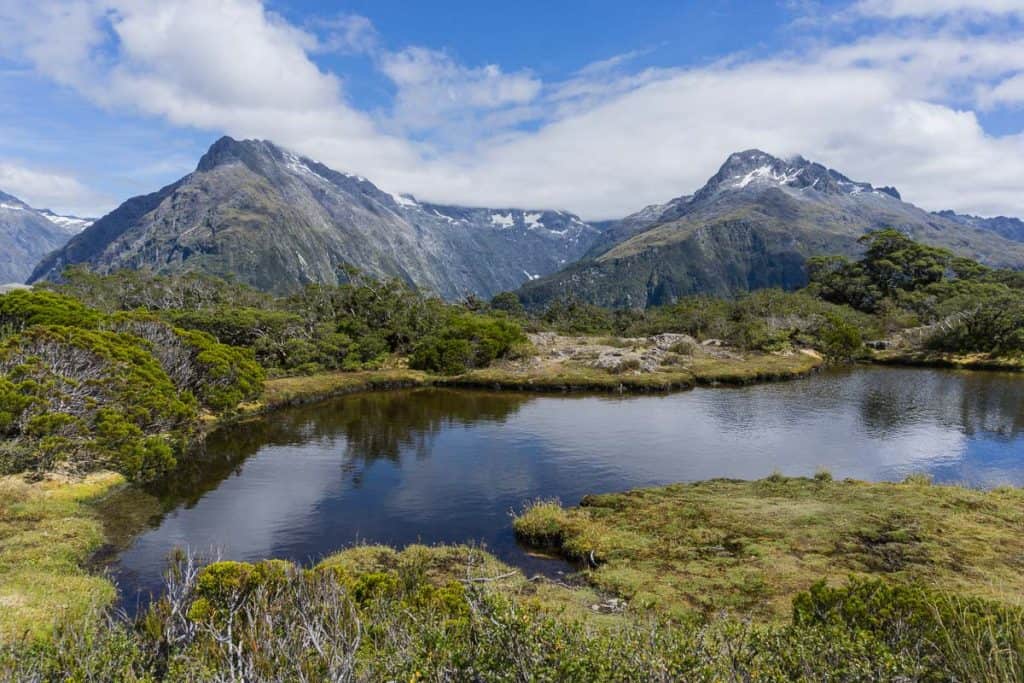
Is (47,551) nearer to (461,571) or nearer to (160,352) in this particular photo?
(461,571)

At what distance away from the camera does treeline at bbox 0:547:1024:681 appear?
11.0m

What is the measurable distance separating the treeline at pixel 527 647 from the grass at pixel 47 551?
5.93 metres

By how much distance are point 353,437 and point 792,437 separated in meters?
43.9

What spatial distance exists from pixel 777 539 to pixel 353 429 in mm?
45265

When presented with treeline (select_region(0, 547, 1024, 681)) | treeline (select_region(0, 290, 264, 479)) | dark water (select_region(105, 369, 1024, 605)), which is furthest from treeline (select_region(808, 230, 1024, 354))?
treeline (select_region(0, 290, 264, 479))

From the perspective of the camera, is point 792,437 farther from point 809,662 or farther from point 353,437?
point 809,662

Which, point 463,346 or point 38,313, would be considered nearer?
point 38,313

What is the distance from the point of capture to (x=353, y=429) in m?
62.8

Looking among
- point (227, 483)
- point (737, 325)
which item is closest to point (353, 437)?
point (227, 483)

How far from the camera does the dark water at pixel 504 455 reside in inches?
1398

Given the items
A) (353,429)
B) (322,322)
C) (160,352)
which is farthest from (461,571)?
(322,322)

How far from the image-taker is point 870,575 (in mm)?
24312

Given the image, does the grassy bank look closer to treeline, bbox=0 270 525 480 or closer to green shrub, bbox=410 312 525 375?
green shrub, bbox=410 312 525 375

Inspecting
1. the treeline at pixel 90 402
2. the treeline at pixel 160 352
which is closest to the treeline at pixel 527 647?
the treeline at pixel 90 402
